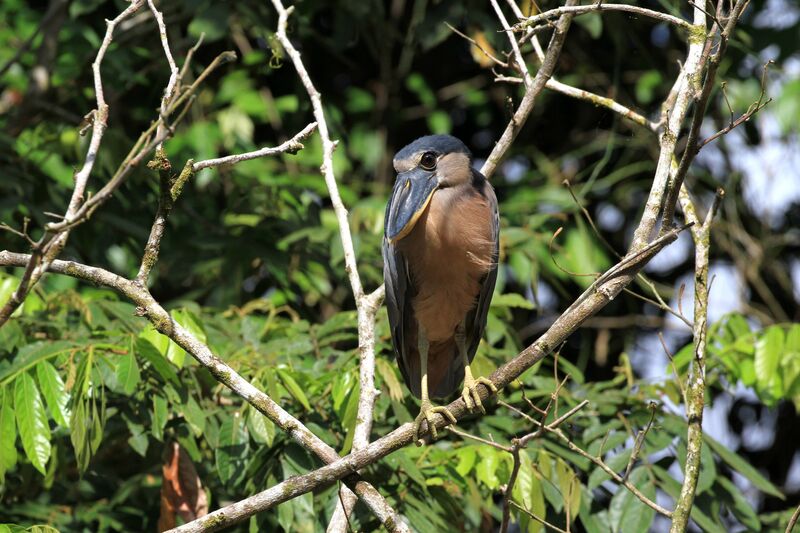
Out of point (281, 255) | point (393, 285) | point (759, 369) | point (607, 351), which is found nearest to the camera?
point (393, 285)

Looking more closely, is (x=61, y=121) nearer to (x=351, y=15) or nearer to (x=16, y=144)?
(x=16, y=144)

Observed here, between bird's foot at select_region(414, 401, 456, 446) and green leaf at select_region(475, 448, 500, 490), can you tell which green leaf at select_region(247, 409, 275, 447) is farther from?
green leaf at select_region(475, 448, 500, 490)

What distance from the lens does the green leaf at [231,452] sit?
3141mm

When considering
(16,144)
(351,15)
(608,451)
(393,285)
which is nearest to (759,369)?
(608,451)

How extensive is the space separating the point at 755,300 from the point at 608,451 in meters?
3.49

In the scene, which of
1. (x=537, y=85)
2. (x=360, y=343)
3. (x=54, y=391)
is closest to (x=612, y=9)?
(x=537, y=85)

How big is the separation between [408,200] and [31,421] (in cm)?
138

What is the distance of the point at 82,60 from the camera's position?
4.94 m

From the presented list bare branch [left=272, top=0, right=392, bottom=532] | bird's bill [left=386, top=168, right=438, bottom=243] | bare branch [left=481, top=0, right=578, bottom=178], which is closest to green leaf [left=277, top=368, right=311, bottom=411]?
bare branch [left=272, top=0, right=392, bottom=532]

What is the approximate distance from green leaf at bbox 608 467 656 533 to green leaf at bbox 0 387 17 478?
1.97 metres

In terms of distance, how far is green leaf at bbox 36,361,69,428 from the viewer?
9.74ft

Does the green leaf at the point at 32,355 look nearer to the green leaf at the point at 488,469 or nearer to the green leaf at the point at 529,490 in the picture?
the green leaf at the point at 488,469

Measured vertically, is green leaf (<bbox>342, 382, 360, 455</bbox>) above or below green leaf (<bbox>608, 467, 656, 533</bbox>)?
above

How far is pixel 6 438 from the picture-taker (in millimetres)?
2902
